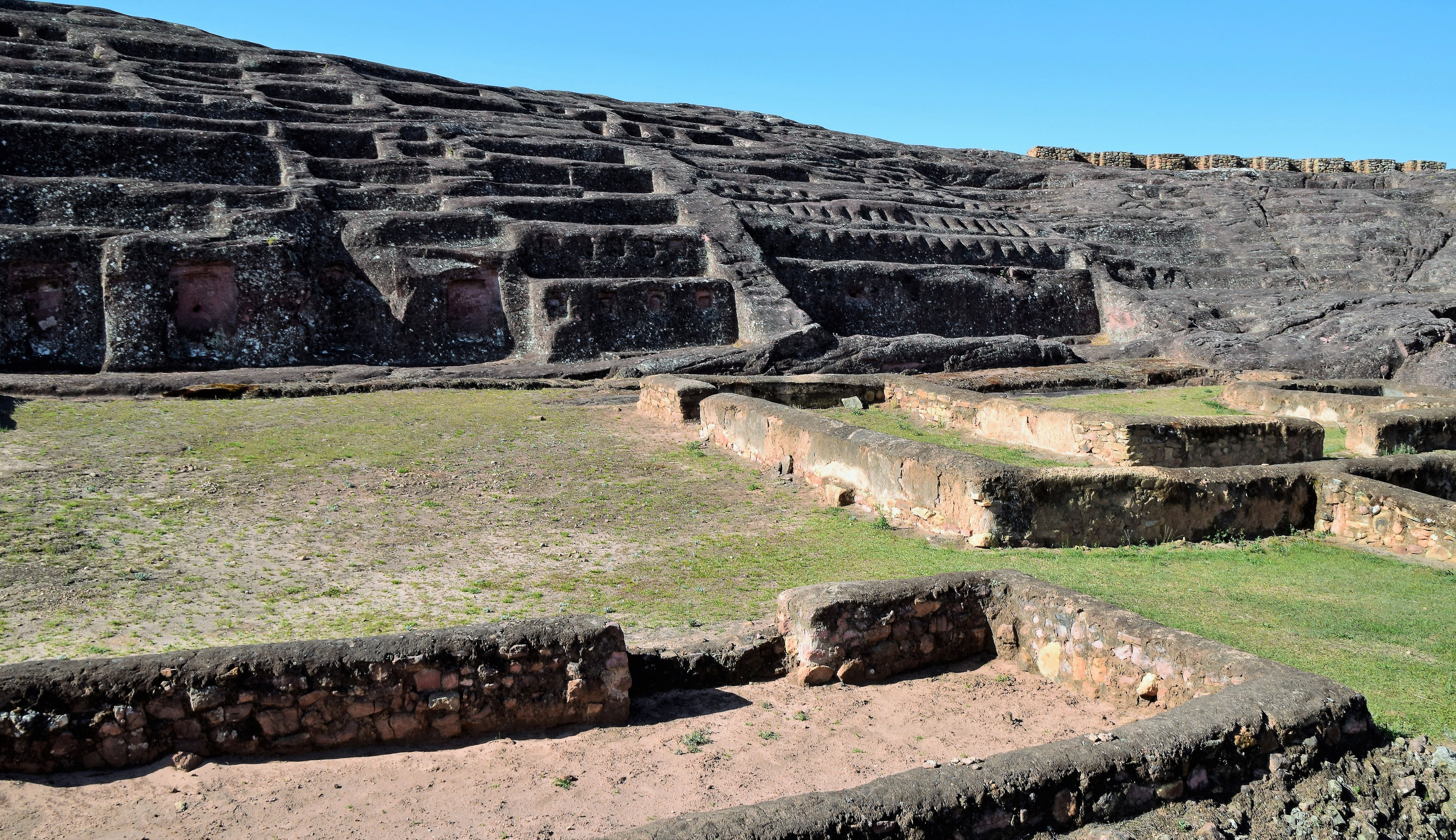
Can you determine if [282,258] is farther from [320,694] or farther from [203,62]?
[203,62]

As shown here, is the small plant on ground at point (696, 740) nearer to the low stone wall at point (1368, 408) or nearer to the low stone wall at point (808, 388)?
the low stone wall at point (808, 388)

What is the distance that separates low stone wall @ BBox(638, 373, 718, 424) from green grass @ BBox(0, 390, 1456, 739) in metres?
1.46

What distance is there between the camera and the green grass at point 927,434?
11.0 m

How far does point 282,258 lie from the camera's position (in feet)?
53.1

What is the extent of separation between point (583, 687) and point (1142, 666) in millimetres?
2964

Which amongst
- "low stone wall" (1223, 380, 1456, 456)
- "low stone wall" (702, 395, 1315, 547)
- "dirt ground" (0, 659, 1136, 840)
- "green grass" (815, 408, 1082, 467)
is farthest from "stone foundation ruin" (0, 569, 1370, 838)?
"low stone wall" (1223, 380, 1456, 456)

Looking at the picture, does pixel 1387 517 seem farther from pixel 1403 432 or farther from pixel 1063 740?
pixel 1063 740

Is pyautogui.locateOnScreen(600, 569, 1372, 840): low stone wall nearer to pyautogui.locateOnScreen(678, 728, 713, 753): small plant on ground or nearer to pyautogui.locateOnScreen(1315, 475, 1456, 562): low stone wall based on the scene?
pyautogui.locateOnScreen(678, 728, 713, 753): small plant on ground

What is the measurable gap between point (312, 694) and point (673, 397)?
8.69 meters

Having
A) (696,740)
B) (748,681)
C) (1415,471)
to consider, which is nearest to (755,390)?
(1415,471)

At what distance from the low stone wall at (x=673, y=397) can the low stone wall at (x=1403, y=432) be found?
26.2 ft

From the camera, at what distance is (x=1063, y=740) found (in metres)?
4.38

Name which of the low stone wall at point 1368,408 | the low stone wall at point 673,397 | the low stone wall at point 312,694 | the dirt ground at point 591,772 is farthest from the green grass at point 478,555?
the low stone wall at point 1368,408

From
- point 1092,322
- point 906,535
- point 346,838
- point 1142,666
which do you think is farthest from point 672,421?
point 1092,322
